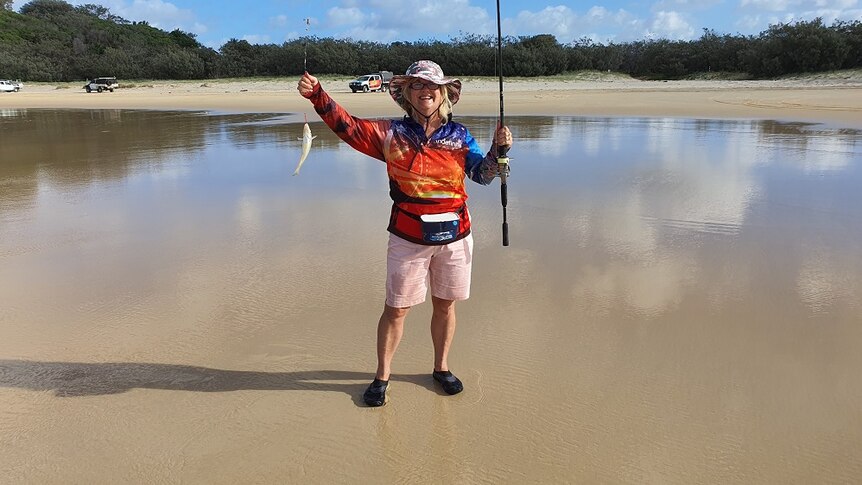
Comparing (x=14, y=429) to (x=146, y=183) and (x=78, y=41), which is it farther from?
(x=78, y=41)

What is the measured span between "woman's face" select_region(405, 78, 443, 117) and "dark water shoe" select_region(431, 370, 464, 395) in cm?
144

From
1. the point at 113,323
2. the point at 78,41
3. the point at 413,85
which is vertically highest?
the point at 78,41

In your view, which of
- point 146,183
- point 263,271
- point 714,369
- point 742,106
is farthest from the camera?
point 742,106

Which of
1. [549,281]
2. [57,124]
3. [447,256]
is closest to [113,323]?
[447,256]

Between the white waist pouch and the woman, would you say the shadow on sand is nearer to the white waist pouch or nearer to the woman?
the woman

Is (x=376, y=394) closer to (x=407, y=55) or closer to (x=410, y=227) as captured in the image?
(x=410, y=227)

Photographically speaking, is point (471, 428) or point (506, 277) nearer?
point (471, 428)

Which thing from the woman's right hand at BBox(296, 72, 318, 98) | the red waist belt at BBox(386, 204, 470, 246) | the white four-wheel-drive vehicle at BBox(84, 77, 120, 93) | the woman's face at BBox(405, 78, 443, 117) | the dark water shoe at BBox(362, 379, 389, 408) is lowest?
the dark water shoe at BBox(362, 379, 389, 408)

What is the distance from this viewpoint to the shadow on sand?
11.1 feet

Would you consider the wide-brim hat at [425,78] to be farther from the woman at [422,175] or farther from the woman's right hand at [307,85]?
the woman's right hand at [307,85]

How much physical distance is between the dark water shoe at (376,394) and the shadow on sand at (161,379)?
0.24 ft

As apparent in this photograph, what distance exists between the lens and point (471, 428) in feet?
9.87

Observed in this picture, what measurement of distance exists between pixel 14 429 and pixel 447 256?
7.73 ft

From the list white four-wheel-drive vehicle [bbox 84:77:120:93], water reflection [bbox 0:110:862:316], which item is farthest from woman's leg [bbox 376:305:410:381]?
white four-wheel-drive vehicle [bbox 84:77:120:93]
